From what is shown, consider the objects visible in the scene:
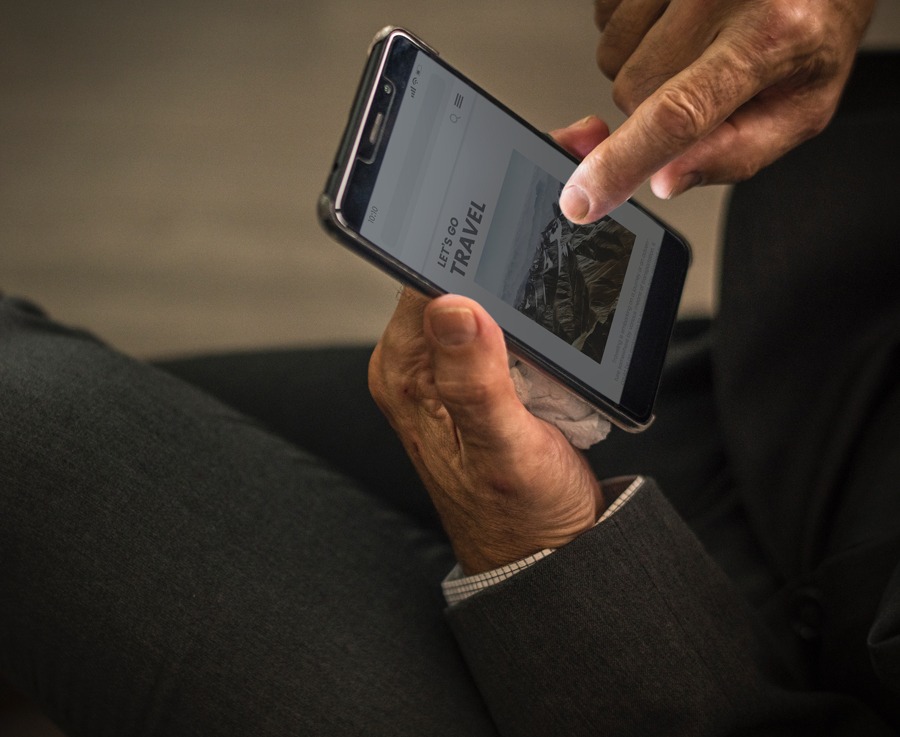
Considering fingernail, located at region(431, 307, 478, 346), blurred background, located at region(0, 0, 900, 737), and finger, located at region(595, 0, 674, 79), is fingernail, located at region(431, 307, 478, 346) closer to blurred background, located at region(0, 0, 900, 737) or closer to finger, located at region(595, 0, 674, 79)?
finger, located at region(595, 0, 674, 79)

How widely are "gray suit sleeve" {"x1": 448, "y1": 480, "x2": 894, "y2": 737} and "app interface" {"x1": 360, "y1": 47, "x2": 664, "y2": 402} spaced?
12 cm

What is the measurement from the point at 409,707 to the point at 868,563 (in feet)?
0.97

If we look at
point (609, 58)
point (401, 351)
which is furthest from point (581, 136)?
point (401, 351)

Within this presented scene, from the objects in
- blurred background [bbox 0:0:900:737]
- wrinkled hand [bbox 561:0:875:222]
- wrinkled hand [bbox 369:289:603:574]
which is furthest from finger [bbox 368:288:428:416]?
blurred background [bbox 0:0:900:737]

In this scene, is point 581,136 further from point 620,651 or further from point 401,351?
point 620,651

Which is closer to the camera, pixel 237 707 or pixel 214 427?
pixel 237 707

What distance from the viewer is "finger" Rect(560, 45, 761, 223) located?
0.44 m

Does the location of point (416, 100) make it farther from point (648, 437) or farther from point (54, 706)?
point (54, 706)

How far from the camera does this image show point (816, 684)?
56 cm

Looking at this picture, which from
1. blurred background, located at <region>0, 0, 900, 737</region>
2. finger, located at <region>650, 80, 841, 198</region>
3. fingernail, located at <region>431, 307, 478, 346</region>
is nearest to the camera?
fingernail, located at <region>431, 307, 478, 346</region>

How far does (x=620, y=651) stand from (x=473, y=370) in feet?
0.62

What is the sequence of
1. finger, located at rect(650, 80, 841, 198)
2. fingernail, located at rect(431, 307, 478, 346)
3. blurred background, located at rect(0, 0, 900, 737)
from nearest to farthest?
1. fingernail, located at rect(431, 307, 478, 346)
2. finger, located at rect(650, 80, 841, 198)
3. blurred background, located at rect(0, 0, 900, 737)

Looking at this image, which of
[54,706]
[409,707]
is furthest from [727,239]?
[54,706]

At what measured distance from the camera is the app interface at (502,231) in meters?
0.46
